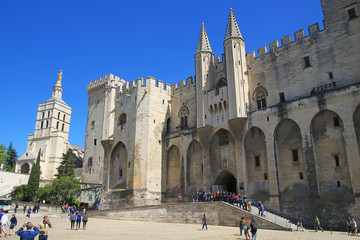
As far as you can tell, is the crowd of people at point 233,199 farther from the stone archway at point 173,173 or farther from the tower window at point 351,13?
the tower window at point 351,13

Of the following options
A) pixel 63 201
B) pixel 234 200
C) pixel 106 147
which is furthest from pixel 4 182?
pixel 234 200

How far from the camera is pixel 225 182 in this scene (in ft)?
91.8

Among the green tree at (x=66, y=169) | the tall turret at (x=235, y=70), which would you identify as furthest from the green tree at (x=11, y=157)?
the tall turret at (x=235, y=70)

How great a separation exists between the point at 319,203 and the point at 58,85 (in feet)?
190

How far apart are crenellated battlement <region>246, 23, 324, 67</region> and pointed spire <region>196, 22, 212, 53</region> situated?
190 inches

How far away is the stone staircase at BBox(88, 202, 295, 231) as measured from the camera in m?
19.2

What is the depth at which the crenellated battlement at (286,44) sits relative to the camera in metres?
24.4

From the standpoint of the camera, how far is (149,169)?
29.6m

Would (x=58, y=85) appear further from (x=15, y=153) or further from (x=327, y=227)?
(x=327, y=227)

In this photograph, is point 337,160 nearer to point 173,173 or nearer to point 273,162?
point 273,162

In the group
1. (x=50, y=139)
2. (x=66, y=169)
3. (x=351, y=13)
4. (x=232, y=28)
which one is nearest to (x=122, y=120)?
(x=232, y=28)

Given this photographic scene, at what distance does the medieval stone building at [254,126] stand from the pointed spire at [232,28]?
0.11 metres

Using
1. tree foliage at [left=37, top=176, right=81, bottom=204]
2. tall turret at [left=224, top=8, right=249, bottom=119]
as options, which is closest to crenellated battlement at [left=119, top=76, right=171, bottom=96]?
tall turret at [left=224, top=8, right=249, bottom=119]

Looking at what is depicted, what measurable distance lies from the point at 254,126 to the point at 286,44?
766cm
